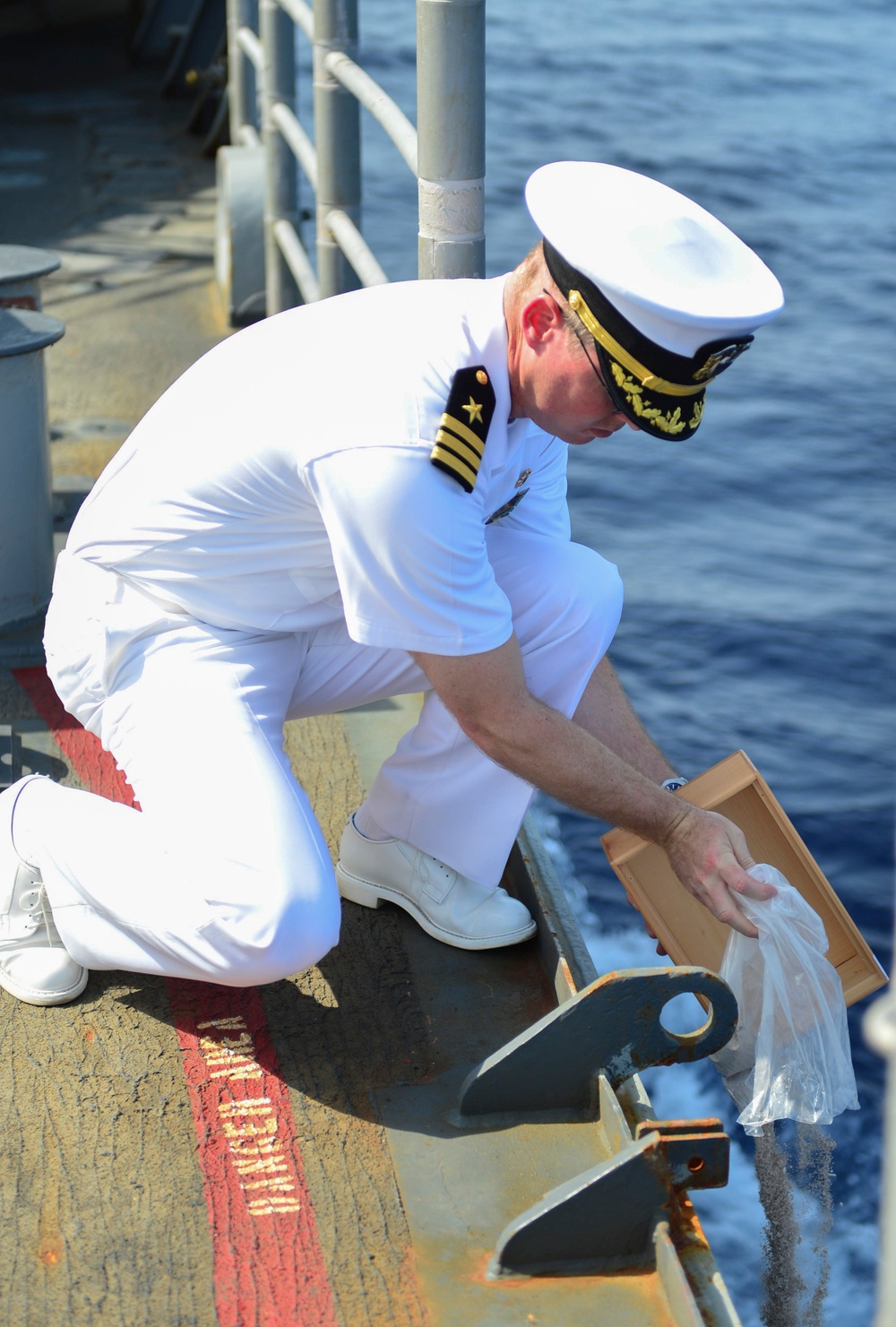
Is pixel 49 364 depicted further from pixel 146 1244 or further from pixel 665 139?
pixel 665 139

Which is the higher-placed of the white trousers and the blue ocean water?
the white trousers

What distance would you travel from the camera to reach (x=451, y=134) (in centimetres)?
226

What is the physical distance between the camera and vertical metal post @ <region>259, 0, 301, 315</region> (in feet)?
13.0

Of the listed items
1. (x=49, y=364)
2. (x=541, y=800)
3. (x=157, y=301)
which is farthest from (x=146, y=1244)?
(x=157, y=301)

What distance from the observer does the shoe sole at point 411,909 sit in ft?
6.79

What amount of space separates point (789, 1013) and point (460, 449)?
0.82 meters

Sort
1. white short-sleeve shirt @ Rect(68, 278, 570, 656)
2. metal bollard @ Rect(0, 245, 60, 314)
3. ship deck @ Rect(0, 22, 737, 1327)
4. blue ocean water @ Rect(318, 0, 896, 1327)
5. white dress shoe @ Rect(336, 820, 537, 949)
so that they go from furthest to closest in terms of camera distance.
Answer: blue ocean water @ Rect(318, 0, 896, 1327), metal bollard @ Rect(0, 245, 60, 314), white dress shoe @ Rect(336, 820, 537, 949), white short-sleeve shirt @ Rect(68, 278, 570, 656), ship deck @ Rect(0, 22, 737, 1327)

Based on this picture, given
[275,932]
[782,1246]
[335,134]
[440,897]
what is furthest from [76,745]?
[335,134]

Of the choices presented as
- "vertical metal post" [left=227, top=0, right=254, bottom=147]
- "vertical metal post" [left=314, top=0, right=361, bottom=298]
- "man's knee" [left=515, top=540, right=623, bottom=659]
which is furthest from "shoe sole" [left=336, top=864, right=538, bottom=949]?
Answer: "vertical metal post" [left=227, top=0, right=254, bottom=147]

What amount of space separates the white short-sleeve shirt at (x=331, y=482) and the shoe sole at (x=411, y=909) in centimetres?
42

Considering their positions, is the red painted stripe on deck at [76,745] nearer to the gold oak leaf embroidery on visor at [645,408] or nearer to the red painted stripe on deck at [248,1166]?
the red painted stripe on deck at [248,1166]

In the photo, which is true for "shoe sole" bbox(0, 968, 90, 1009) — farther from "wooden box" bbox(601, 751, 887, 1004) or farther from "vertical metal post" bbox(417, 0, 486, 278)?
"vertical metal post" bbox(417, 0, 486, 278)

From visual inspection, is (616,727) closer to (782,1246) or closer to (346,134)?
(782,1246)

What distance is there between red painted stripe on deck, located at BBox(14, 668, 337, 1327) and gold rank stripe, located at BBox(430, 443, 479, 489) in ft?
2.54
